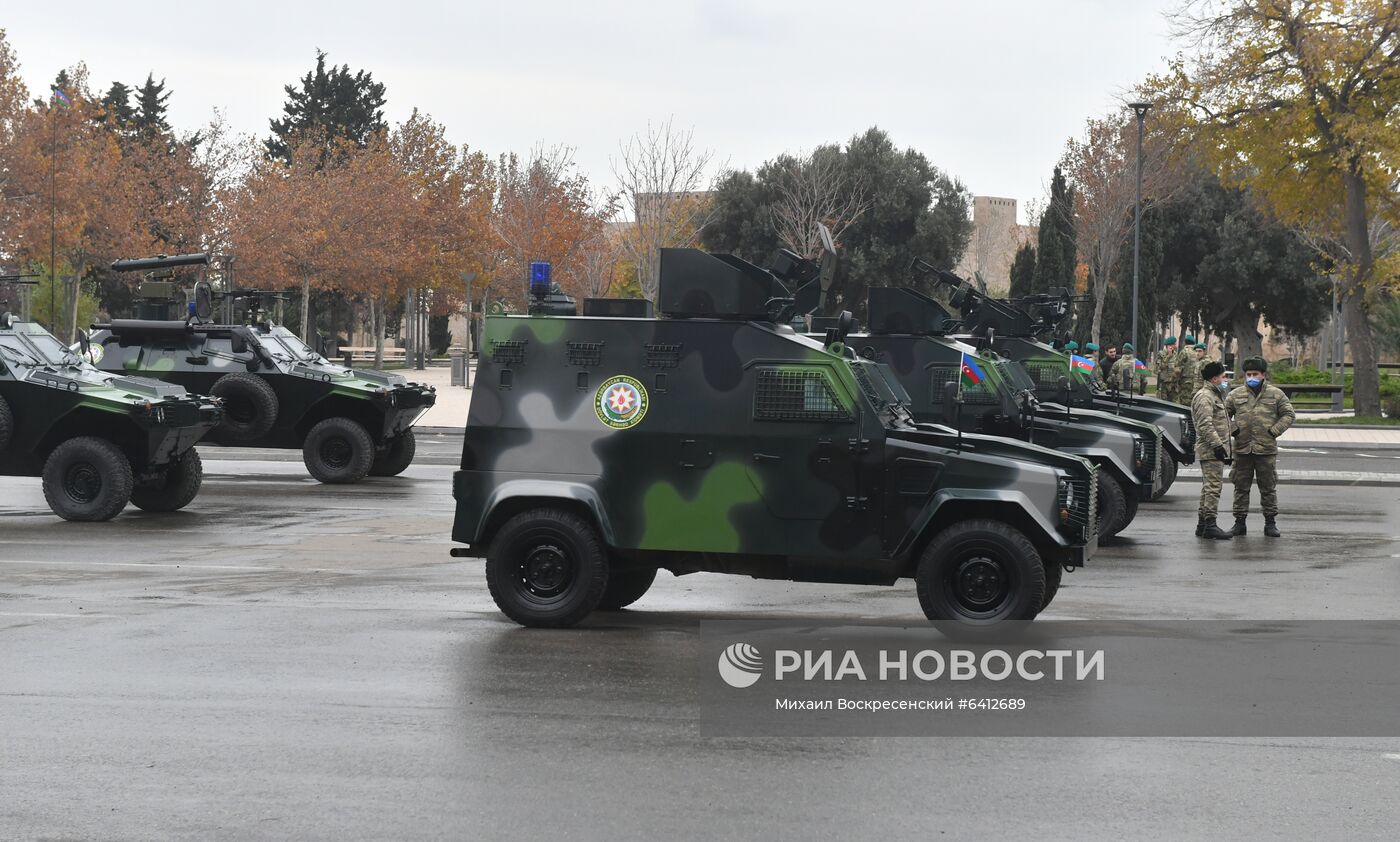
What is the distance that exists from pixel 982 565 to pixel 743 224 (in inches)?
2132

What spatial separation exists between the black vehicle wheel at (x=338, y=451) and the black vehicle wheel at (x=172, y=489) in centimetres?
282

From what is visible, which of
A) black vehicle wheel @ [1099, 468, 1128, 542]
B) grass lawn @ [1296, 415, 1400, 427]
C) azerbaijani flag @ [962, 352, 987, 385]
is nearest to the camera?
black vehicle wheel @ [1099, 468, 1128, 542]

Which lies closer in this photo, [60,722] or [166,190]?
[60,722]

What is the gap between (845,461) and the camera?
9.41 m

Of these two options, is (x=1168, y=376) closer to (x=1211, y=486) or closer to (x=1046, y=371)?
(x=1046, y=371)

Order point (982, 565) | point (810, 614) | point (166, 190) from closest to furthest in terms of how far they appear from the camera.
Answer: point (982, 565) → point (810, 614) → point (166, 190)

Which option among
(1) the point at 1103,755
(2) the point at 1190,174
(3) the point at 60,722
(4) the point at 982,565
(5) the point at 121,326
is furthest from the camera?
(2) the point at 1190,174

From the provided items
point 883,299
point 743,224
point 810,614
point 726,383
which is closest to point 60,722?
point 726,383

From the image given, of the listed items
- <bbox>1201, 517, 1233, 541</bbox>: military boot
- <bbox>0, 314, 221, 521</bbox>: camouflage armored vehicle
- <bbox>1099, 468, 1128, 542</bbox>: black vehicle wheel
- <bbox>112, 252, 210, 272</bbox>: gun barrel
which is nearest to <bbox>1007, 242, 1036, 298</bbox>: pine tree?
<bbox>112, 252, 210, 272</bbox>: gun barrel

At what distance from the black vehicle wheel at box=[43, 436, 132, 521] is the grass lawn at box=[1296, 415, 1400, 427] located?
25.4 meters

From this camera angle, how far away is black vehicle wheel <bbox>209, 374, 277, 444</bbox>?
19.3m

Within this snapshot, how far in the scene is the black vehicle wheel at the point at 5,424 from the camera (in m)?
15.5

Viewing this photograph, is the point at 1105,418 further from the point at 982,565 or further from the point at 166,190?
the point at 166,190

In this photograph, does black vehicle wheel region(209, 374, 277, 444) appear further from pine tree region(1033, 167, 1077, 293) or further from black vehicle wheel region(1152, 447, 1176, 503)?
pine tree region(1033, 167, 1077, 293)
